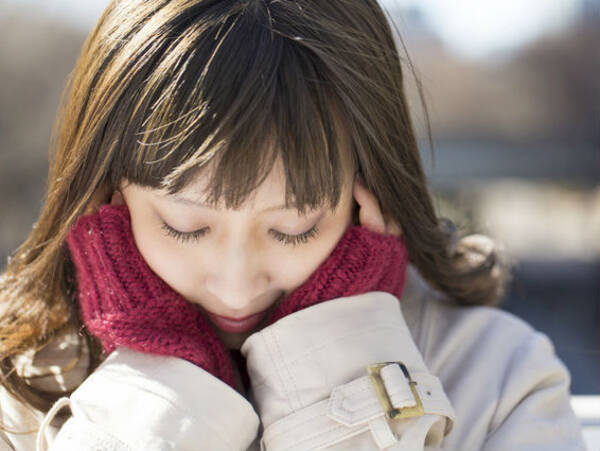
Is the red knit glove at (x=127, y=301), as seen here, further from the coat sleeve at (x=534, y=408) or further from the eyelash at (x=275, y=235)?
the coat sleeve at (x=534, y=408)

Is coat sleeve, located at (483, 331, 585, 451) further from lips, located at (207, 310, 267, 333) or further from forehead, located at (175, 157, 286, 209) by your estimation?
Result: forehead, located at (175, 157, 286, 209)

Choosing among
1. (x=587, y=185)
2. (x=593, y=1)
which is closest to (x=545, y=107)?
(x=587, y=185)

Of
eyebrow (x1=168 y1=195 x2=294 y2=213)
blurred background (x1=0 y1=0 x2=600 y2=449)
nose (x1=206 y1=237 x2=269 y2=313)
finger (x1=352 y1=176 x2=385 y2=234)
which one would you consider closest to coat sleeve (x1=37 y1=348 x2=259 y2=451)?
nose (x1=206 y1=237 x2=269 y2=313)

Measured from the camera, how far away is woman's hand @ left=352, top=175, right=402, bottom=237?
126cm

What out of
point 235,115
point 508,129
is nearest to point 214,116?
point 235,115

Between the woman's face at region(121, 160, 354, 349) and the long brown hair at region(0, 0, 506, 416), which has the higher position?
the long brown hair at region(0, 0, 506, 416)

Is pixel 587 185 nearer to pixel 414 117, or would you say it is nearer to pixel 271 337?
pixel 414 117

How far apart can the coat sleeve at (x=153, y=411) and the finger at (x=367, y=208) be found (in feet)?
1.23

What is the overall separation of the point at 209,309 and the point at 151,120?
336mm

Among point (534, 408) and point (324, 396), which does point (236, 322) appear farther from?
point (534, 408)

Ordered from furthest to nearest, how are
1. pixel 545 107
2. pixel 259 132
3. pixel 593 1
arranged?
1. pixel 545 107
2. pixel 593 1
3. pixel 259 132

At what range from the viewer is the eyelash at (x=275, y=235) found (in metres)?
1.12

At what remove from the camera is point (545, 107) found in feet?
15.0

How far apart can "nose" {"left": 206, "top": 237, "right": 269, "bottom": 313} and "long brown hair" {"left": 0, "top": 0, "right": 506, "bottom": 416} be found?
88mm
